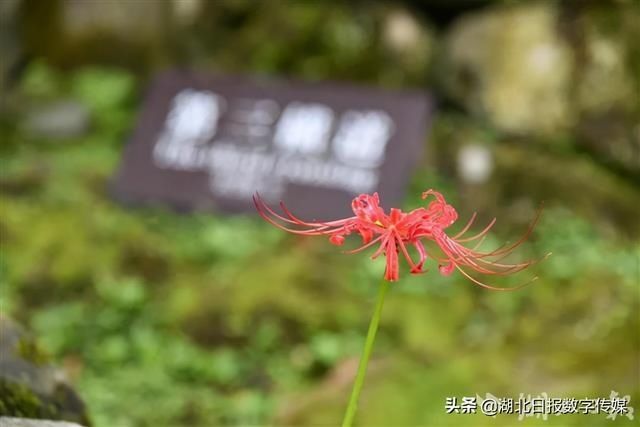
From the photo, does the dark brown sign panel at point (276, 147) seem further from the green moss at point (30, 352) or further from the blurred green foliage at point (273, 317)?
the green moss at point (30, 352)

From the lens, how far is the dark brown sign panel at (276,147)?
5449 millimetres

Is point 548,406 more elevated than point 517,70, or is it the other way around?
point 517,70

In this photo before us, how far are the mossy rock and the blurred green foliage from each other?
60.1 inches

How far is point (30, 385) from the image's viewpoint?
6.09ft

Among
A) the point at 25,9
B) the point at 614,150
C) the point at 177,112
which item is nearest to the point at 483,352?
the point at 614,150

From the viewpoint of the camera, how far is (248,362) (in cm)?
409

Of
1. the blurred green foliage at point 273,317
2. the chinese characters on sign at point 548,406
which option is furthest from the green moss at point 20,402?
the blurred green foliage at point 273,317

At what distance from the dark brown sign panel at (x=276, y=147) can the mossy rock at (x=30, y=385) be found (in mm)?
3433

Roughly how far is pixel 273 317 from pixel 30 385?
8.24 ft

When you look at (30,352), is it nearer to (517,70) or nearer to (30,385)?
(30,385)

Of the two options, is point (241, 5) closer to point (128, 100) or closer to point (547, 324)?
point (128, 100)

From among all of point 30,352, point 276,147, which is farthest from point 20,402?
point 276,147

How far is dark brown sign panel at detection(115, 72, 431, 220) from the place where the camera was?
545 centimetres

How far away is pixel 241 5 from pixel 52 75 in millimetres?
1998
